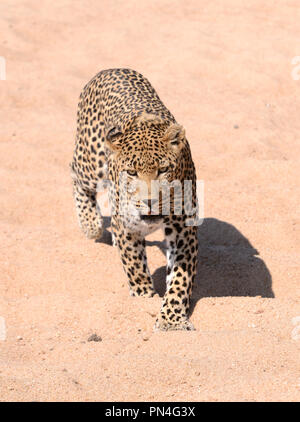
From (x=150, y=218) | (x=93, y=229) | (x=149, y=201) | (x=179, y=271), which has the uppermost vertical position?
(x=149, y=201)

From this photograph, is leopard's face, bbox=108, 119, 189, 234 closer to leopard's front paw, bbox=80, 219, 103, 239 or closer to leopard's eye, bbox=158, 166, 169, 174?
leopard's eye, bbox=158, 166, 169, 174

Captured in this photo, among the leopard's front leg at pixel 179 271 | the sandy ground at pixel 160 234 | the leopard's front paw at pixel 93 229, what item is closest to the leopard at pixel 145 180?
the leopard's front leg at pixel 179 271

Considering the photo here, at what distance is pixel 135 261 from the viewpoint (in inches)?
245

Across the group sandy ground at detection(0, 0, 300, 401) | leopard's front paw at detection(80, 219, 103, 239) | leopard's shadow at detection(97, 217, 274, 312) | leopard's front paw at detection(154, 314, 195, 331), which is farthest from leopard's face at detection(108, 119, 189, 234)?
leopard's front paw at detection(80, 219, 103, 239)

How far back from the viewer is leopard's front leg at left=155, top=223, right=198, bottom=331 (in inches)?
230

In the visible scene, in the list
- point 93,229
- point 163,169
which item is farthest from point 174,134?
point 93,229

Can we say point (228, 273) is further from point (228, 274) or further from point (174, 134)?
point (174, 134)

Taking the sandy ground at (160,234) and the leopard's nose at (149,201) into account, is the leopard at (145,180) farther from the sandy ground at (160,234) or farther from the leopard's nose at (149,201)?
the sandy ground at (160,234)

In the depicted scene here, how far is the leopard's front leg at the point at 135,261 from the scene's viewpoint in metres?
6.16

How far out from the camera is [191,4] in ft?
50.0

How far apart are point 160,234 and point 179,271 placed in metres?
2.12

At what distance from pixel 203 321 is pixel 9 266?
6.72 feet
